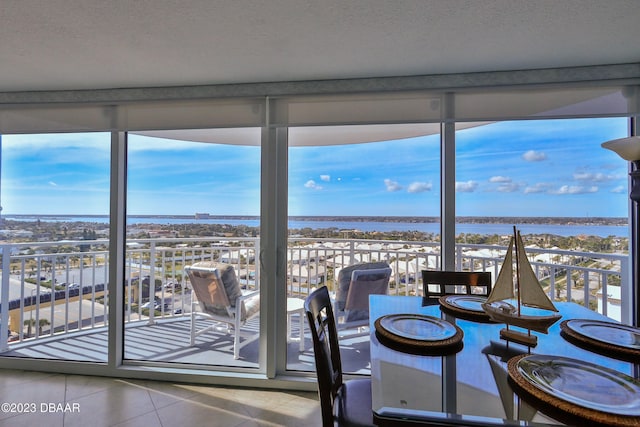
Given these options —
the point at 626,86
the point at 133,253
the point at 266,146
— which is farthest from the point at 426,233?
the point at 133,253

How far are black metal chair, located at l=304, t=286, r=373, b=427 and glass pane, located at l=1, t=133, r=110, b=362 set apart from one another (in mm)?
2339

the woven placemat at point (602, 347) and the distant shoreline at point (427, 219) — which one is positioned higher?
the distant shoreline at point (427, 219)

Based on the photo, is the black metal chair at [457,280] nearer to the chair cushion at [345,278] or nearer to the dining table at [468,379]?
the dining table at [468,379]

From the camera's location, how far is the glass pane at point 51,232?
110 inches

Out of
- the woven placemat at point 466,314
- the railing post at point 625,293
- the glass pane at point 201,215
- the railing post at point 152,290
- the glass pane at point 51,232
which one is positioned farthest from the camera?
the railing post at point 152,290

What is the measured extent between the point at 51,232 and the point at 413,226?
360cm

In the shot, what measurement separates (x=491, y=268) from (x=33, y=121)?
15.1 ft

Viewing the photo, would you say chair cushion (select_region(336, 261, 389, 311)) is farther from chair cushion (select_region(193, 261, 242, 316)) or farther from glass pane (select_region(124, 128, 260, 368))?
chair cushion (select_region(193, 261, 242, 316))

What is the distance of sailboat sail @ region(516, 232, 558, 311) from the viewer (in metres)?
1.19

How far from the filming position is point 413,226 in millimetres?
2596

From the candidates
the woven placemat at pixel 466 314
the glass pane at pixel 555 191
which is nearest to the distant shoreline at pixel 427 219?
the glass pane at pixel 555 191

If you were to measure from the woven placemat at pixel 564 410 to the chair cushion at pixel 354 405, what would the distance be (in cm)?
63

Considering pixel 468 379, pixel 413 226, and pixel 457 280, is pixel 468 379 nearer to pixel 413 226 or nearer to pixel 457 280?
pixel 457 280

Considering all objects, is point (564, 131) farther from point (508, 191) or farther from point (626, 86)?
point (508, 191)
